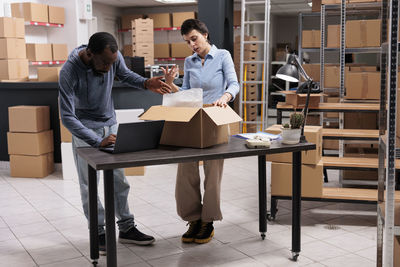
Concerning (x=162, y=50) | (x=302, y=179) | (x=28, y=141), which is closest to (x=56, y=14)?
(x=162, y=50)

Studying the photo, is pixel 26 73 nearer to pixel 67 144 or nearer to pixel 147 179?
pixel 67 144

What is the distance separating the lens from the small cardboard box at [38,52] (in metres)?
7.91

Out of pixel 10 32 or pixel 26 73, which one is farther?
pixel 26 73

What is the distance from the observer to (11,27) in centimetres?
721

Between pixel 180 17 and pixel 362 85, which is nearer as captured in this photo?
pixel 362 85

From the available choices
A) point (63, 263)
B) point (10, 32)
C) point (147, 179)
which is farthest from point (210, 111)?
point (10, 32)

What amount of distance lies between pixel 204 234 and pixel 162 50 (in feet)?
27.6

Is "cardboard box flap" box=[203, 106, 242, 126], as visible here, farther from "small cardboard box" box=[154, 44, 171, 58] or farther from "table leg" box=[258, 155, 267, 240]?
"small cardboard box" box=[154, 44, 171, 58]

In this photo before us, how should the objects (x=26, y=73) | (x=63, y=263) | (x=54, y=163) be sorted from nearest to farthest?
(x=63, y=263)
(x=54, y=163)
(x=26, y=73)

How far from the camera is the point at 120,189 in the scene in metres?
3.12

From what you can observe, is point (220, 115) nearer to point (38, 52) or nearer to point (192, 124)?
point (192, 124)

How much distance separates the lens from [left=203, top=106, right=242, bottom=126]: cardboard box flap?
8.47 ft

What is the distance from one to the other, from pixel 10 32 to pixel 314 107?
5120mm

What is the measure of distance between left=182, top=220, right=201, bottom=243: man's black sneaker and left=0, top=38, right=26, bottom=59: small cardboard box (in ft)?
17.0
